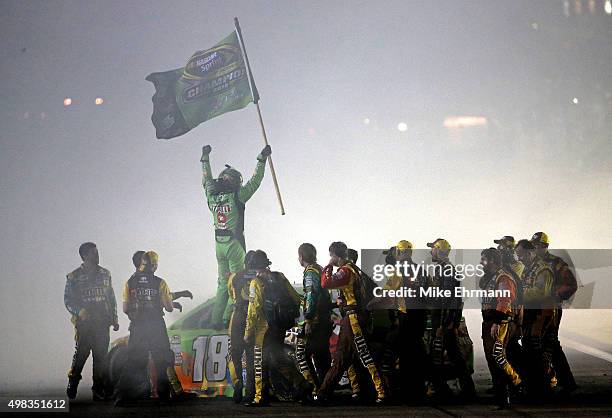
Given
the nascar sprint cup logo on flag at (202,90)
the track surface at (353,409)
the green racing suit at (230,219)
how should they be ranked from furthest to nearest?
the nascar sprint cup logo on flag at (202,90) → the green racing suit at (230,219) → the track surface at (353,409)

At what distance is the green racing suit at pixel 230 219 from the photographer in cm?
846

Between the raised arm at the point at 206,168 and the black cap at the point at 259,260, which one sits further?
the raised arm at the point at 206,168

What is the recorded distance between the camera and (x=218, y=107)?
885 centimetres

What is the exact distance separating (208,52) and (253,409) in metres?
4.48

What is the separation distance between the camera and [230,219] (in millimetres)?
8516

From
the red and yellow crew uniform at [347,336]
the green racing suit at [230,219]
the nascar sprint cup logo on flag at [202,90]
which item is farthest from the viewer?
the nascar sprint cup logo on flag at [202,90]

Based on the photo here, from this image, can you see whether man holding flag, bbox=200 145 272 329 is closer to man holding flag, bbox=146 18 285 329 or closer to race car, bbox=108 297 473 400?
man holding flag, bbox=146 18 285 329

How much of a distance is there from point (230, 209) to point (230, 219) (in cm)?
12

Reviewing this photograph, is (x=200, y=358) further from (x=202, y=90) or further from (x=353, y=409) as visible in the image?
(x=202, y=90)

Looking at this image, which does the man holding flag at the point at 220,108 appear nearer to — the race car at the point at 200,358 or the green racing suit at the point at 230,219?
the green racing suit at the point at 230,219

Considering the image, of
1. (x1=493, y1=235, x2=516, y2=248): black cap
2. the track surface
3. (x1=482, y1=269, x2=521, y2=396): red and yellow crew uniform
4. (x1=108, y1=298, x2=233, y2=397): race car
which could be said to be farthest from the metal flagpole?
(x1=482, y1=269, x2=521, y2=396): red and yellow crew uniform


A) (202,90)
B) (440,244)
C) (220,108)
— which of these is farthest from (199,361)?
(202,90)

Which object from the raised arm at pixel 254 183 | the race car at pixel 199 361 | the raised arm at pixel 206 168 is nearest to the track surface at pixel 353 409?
the race car at pixel 199 361

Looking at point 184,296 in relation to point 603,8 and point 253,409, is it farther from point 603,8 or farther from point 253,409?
point 603,8
